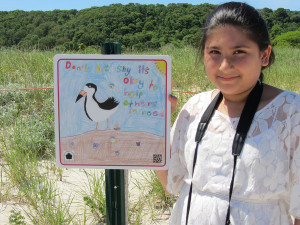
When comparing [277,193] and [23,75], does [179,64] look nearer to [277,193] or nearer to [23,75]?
[23,75]

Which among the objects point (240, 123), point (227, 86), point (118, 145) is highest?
point (227, 86)

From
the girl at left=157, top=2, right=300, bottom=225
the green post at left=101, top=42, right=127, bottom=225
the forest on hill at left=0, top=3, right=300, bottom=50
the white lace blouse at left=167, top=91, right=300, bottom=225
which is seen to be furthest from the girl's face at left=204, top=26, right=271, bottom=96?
the forest on hill at left=0, top=3, right=300, bottom=50

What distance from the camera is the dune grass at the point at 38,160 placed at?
2332 millimetres

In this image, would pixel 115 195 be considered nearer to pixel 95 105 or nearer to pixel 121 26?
pixel 95 105

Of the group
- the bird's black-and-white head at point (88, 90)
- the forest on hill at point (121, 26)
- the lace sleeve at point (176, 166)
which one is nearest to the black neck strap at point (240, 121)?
the lace sleeve at point (176, 166)

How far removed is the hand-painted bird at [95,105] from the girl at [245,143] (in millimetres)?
368

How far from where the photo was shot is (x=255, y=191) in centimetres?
110

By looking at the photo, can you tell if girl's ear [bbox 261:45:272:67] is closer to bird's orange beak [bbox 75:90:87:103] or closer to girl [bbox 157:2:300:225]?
girl [bbox 157:2:300:225]

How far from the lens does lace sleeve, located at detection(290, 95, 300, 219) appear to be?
1087mm

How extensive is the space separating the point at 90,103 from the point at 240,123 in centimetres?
65

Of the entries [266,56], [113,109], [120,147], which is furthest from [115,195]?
[266,56]

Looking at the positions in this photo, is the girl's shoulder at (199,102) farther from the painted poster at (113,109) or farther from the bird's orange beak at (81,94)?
the bird's orange beak at (81,94)

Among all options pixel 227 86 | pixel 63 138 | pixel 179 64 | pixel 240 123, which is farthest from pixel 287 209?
pixel 179 64

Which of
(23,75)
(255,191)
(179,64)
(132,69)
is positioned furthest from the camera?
(179,64)
